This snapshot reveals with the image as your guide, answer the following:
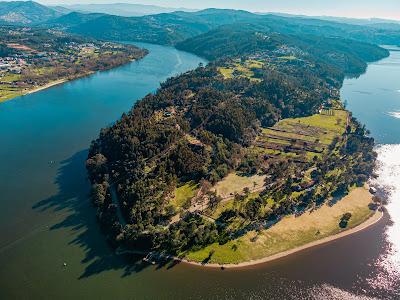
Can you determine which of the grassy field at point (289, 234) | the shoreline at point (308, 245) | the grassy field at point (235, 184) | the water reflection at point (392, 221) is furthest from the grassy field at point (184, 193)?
the water reflection at point (392, 221)

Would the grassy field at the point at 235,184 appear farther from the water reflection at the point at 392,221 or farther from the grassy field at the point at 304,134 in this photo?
the water reflection at the point at 392,221

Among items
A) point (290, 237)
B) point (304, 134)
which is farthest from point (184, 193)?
point (304, 134)

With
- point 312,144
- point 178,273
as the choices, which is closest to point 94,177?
point 178,273

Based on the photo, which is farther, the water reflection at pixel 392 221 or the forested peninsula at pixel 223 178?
the forested peninsula at pixel 223 178

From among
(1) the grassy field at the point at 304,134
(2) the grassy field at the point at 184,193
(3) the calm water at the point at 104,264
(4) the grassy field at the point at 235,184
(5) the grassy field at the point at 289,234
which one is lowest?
(3) the calm water at the point at 104,264

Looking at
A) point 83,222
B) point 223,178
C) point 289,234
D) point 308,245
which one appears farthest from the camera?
point 223,178

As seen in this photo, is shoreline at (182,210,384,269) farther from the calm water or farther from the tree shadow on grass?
the tree shadow on grass

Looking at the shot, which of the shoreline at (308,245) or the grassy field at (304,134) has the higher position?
the grassy field at (304,134)

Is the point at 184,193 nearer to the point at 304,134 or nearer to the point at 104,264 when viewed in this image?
the point at 104,264
